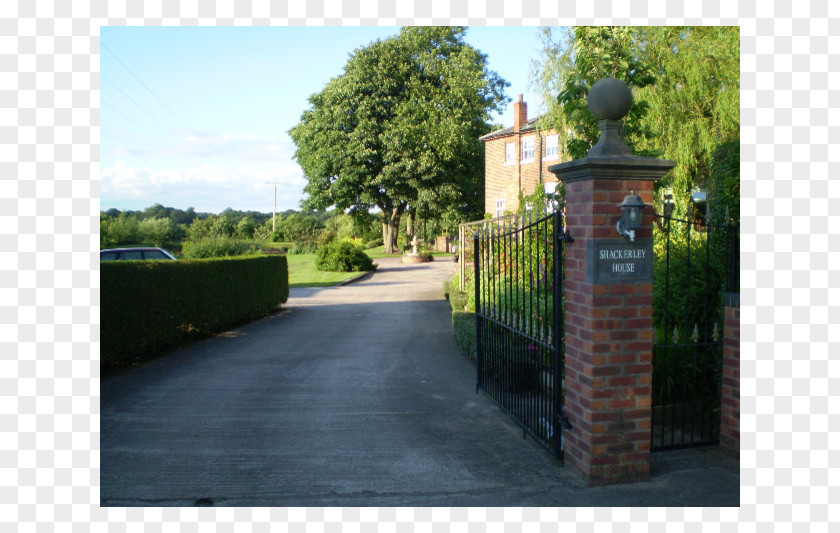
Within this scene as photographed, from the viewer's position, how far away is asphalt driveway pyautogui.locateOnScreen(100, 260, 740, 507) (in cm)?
435

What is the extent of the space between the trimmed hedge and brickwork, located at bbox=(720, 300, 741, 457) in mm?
7850

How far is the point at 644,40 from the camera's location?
49.1 feet

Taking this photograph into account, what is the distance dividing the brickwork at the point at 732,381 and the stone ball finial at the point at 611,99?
1.91 m

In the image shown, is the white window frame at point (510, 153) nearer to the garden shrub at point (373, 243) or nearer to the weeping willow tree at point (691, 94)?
the weeping willow tree at point (691, 94)

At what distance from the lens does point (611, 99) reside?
4500 millimetres

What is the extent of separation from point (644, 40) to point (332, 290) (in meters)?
13.1

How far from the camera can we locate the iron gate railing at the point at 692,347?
17.0 ft

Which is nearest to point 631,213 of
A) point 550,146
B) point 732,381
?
point 732,381

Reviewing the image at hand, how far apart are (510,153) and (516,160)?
0.91 meters

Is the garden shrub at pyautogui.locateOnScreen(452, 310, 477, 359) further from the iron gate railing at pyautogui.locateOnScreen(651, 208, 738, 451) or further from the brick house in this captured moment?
the brick house

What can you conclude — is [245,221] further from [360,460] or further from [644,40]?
[360,460]

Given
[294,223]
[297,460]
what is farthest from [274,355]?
[294,223]

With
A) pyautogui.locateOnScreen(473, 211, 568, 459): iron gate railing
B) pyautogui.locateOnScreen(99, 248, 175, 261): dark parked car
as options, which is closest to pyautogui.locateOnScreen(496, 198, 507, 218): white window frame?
pyautogui.locateOnScreen(99, 248, 175, 261): dark parked car

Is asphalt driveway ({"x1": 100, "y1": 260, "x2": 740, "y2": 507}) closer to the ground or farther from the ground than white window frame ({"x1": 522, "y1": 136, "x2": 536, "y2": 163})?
closer to the ground
